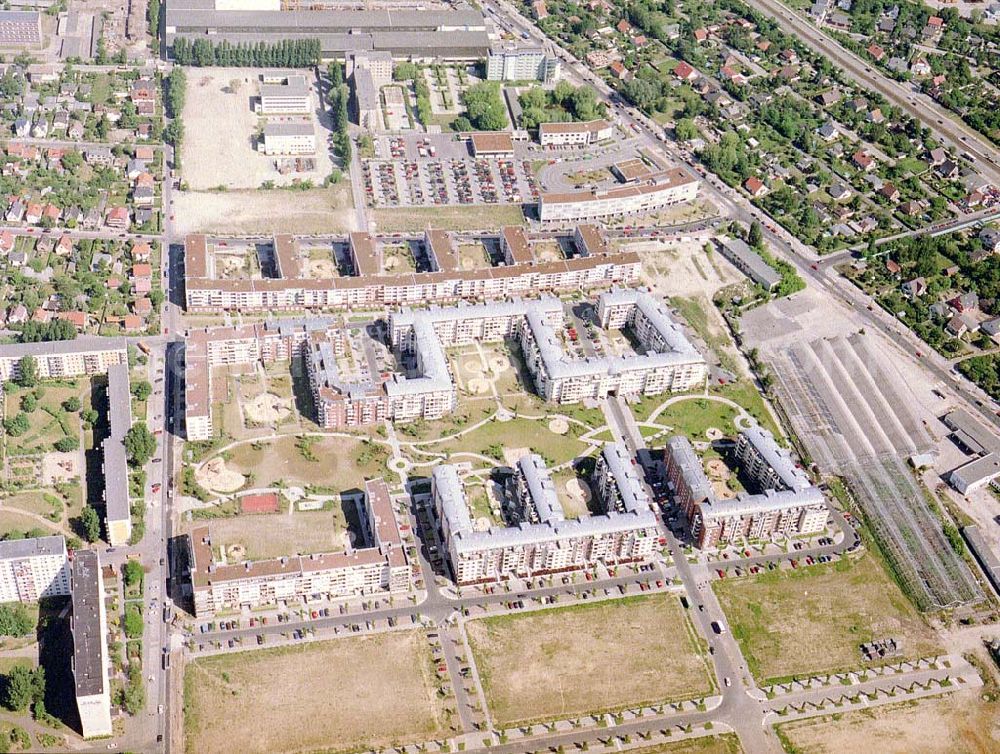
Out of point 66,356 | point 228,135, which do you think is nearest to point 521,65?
point 228,135

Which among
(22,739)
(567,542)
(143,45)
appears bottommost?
(22,739)

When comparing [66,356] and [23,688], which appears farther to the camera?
[66,356]

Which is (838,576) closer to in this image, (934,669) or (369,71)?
(934,669)

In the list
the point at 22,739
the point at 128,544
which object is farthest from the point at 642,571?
the point at 22,739

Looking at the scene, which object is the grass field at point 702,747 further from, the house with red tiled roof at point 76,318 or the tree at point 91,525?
the house with red tiled roof at point 76,318

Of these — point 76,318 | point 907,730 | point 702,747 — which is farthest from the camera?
point 76,318

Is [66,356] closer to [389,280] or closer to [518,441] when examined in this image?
[389,280]
